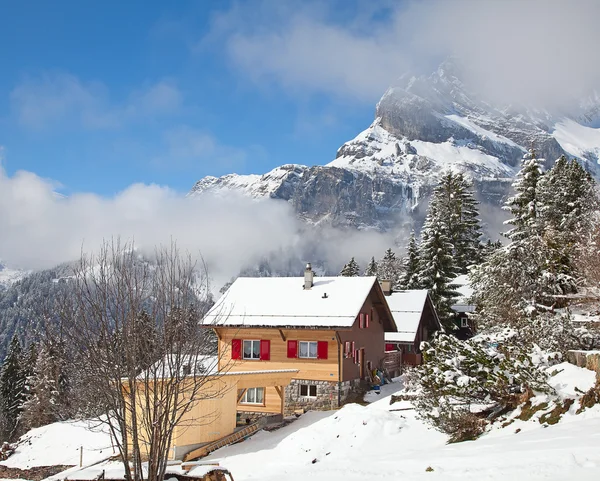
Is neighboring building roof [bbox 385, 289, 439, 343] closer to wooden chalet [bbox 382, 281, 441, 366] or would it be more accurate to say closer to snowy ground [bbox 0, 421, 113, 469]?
wooden chalet [bbox 382, 281, 441, 366]

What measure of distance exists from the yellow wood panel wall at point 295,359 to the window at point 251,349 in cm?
26

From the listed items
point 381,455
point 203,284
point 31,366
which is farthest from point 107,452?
point 31,366

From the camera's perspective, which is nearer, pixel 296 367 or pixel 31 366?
pixel 296 367

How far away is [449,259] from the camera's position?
48.8 meters

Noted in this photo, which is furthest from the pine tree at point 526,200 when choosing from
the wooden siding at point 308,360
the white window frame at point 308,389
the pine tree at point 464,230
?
the pine tree at point 464,230

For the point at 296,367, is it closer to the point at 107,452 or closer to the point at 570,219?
the point at 107,452

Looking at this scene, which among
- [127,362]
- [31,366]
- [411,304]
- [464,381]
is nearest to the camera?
[127,362]

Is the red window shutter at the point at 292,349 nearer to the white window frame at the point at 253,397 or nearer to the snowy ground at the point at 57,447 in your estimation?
the white window frame at the point at 253,397

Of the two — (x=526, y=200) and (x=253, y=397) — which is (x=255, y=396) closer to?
(x=253, y=397)

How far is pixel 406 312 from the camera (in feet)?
141

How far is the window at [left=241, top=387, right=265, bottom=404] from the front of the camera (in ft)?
99.7

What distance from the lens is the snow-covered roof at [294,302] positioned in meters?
30.8

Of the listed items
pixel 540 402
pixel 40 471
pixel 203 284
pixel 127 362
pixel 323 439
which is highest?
pixel 203 284

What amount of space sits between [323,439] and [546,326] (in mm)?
8620
